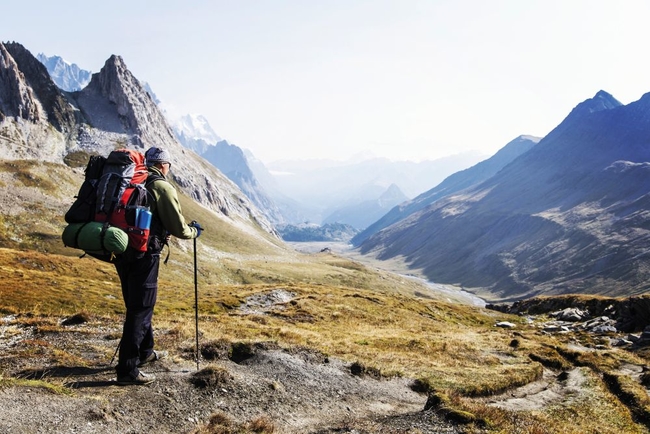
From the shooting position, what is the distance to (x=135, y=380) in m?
11.9

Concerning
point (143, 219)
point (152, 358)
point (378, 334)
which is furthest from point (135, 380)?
point (378, 334)

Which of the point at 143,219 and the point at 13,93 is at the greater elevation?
the point at 13,93

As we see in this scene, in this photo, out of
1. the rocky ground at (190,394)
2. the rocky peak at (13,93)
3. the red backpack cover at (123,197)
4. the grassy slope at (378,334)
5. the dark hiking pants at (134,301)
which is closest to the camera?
the rocky ground at (190,394)

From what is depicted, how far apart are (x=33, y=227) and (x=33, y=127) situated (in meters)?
118

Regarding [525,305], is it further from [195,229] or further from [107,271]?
[195,229]

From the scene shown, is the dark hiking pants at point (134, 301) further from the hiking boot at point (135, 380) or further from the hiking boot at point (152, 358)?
the hiking boot at point (152, 358)

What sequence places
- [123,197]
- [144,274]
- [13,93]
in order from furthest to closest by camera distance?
1. [13,93]
2. [144,274]
3. [123,197]

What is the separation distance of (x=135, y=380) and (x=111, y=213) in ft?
16.4

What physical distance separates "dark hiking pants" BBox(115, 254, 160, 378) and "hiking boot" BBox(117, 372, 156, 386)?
0.29ft

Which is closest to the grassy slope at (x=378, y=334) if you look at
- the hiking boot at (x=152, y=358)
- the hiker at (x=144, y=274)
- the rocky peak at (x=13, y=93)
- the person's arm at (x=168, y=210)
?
the hiking boot at (x=152, y=358)

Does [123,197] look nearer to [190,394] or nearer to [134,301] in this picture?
[134,301]

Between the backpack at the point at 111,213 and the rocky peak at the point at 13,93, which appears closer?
the backpack at the point at 111,213

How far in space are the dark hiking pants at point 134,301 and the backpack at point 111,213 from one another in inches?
22.0

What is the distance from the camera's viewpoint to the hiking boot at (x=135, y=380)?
11820 millimetres
